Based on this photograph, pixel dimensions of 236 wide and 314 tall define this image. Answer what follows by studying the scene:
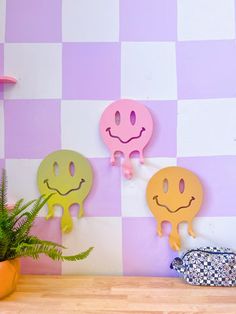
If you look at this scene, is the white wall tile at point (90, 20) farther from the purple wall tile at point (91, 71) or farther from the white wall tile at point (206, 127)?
the white wall tile at point (206, 127)

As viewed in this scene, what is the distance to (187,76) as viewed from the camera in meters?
1.05

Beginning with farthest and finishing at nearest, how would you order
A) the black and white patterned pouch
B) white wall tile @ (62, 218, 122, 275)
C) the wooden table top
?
white wall tile @ (62, 218, 122, 275) → the black and white patterned pouch → the wooden table top

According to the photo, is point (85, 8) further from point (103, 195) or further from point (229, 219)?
point (229, 219)

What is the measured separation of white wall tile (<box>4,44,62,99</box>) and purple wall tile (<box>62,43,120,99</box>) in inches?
1.4

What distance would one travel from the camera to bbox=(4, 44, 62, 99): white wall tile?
3.51ft

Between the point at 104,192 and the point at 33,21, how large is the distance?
65 centimetres

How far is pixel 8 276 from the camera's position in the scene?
0.86 meters

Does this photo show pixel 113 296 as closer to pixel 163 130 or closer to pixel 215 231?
pixel 215 231

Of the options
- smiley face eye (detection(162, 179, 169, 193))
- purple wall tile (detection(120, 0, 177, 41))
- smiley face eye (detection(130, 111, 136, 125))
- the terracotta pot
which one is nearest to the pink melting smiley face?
smiley face eye (detection(130, 111, 136, 125))

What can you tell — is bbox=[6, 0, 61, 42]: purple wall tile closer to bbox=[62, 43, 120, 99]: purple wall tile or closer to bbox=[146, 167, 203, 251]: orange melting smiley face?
bbox=[62, 43, 120, 99]: purple wall tile

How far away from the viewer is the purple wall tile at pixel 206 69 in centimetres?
105

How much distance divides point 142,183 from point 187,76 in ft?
1.32

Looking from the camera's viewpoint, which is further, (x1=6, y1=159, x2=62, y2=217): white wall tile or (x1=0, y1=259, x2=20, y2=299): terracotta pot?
(x1=6, y1=159, x2=62, y2=217): white wall tile

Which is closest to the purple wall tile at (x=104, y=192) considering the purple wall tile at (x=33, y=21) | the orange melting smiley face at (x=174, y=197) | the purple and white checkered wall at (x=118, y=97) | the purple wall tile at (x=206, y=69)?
the purple and white checkered wall at (x=118, y=97)
